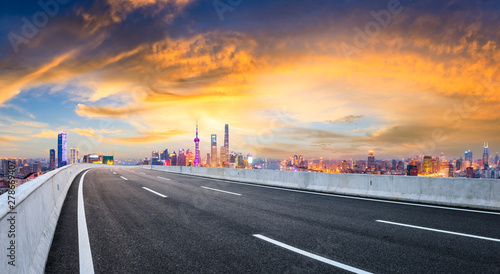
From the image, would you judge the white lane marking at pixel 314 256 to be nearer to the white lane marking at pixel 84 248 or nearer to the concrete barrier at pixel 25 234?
the white lane marking at pixel 84 248

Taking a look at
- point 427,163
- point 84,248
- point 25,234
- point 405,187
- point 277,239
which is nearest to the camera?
point 25,234

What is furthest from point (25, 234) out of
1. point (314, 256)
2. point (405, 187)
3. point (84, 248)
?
point (405, 187)

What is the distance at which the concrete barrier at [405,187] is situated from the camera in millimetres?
8953

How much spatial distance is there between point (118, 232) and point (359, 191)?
9.25m

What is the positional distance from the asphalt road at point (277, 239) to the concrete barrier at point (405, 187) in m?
1.13

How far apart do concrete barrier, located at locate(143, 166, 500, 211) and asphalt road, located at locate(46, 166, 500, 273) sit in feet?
3.72

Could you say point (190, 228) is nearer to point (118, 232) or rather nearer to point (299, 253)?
point (118, 232)

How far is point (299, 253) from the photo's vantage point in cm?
459

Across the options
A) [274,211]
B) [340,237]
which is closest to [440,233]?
[340,237]

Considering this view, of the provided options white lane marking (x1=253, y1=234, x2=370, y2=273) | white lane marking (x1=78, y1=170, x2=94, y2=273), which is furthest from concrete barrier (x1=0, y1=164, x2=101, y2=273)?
white lane marking (x1=253, y1=234, x2=370, y2=273)

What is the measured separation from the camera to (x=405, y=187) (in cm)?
Answer: 1059

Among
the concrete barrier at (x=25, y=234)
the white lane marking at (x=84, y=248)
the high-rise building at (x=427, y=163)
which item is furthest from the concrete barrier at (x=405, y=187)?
the high-rise building at (x=427, y=163)

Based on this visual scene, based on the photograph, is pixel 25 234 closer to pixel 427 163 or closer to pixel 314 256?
pixel 314 256

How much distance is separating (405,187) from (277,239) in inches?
289
